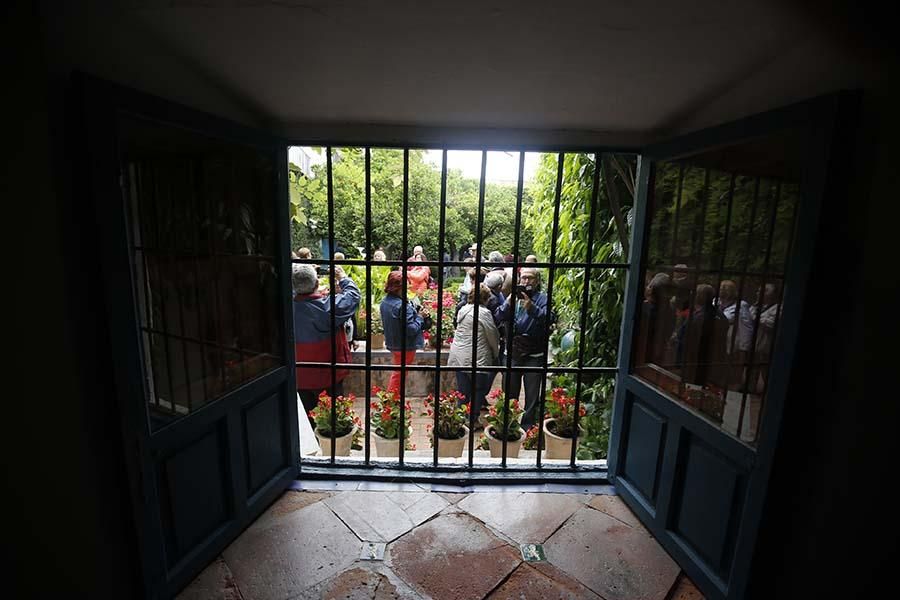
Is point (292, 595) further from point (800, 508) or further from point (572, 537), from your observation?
point (800, 508)

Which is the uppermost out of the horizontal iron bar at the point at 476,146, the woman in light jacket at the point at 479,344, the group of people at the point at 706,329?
the horizontal iron bar at the point at 476,146

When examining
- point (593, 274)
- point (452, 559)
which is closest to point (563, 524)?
point (452, 559)

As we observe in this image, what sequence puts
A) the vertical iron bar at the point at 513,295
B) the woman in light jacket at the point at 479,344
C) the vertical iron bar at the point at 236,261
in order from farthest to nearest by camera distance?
the woman in light jacket at the point at 479,344 → the vertical iron bar at the point at 513,295 → the vertical iron bar at the point at 236,261

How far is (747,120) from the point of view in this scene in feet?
5.23

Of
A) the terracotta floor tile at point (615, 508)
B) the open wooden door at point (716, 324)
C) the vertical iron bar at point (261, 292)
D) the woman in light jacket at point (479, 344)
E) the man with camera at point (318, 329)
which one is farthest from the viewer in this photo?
the woman in light jacket at point (479, 344)

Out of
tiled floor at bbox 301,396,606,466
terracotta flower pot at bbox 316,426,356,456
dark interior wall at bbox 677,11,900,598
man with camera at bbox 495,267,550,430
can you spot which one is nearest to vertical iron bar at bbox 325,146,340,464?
terracotta flower pot at bbox 316,426,356,456

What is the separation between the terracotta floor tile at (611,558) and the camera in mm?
1860

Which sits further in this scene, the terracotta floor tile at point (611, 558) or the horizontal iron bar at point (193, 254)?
the terracotta floor tile at point (611, 558)

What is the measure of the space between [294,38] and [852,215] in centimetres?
188

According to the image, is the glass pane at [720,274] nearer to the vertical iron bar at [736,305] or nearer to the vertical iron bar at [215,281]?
the vertical iron bar at [736,305]

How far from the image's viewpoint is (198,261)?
1804mm

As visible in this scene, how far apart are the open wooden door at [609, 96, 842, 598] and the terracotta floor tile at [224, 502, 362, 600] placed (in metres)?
1.57

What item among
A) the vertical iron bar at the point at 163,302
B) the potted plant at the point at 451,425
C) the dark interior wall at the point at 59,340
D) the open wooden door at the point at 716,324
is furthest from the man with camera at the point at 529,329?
the dark interior wall at the point at 59,340

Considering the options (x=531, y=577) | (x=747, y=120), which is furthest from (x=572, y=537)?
(x=747, y=120)
